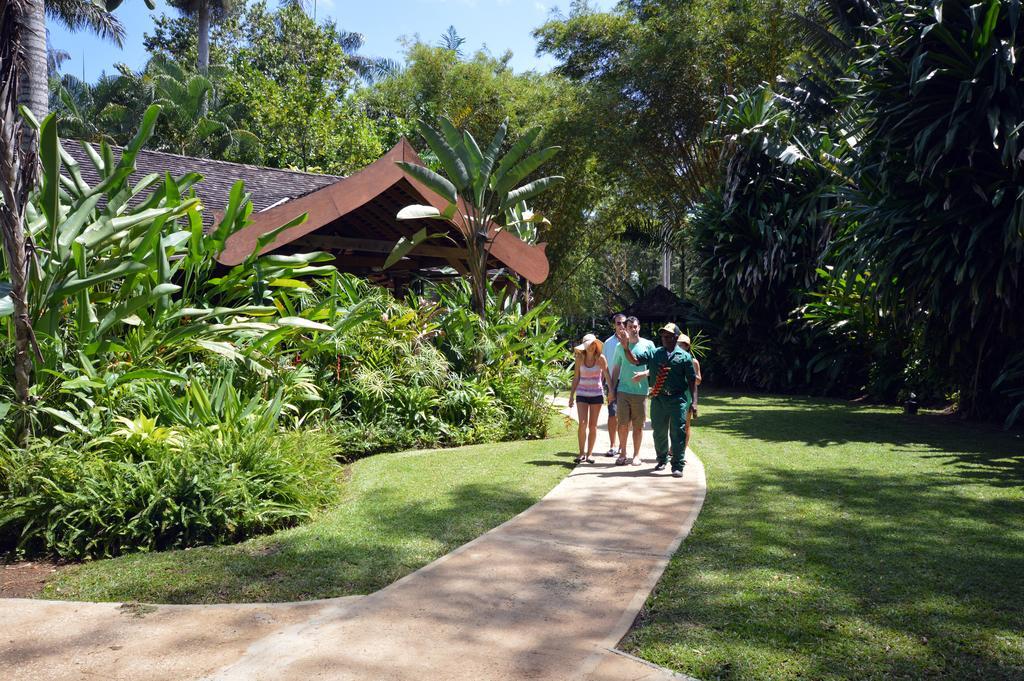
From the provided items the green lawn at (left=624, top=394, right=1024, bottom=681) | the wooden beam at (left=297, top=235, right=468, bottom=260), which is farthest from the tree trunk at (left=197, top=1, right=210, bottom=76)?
the green lawn at (left=624, top=394, right=1024, bottom=681)

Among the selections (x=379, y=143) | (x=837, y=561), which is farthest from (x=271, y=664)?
(x=379, y=143)

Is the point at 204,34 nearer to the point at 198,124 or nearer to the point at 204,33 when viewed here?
the point at 204,33

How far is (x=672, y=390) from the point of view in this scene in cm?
863

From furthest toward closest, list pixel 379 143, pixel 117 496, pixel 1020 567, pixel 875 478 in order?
pixel 379 143
pixel 875 478
pixel 117 496
pixel 1020 567

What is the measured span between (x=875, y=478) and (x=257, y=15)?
127 feet

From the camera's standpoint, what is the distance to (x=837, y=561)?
5.44 meters

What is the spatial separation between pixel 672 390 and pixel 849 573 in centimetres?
362

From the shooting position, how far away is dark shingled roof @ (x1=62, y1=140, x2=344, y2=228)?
47.2 feet

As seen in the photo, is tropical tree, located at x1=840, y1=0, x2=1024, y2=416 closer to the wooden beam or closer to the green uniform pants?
the green uniform pants

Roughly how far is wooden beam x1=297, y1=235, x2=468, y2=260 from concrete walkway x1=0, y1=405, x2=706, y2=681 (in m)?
8.72

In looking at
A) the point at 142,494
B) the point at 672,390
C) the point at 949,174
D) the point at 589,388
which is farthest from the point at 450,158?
the point at 142,494

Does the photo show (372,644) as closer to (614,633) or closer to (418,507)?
(614,633)

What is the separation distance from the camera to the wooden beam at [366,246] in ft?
44.2

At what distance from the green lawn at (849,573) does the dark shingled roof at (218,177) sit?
385 inches
